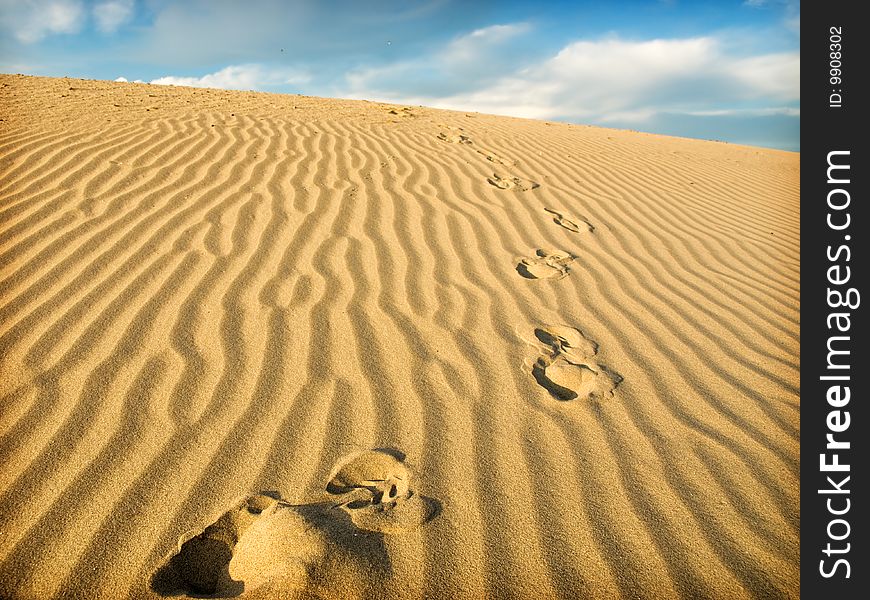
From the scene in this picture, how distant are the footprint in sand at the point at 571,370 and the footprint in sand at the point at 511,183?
8.28 feet

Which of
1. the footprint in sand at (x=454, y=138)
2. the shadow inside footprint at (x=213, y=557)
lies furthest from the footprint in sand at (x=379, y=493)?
the footprint in sand at (x=454, y=138)

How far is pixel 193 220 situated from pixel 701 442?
323cm

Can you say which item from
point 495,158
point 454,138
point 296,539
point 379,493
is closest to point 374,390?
point 379,493

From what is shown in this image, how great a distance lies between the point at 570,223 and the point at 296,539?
3.38m

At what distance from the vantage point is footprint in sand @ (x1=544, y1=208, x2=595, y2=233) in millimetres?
4109

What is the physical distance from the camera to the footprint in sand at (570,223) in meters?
4.11

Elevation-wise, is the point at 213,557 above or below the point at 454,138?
below

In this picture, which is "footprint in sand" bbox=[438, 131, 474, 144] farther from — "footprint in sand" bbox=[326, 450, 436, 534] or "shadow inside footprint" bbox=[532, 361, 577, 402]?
"footprint in sand" bbox=[326, 450, 436, 534]

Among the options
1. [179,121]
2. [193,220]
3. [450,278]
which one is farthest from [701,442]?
[179,121]

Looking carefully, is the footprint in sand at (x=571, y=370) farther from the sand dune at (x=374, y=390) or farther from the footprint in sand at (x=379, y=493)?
the footprint in sand at (x=379, y=493)

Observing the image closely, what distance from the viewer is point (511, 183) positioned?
16.3 feet

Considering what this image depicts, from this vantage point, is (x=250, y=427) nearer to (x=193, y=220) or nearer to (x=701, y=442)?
(x=701, y=442)
